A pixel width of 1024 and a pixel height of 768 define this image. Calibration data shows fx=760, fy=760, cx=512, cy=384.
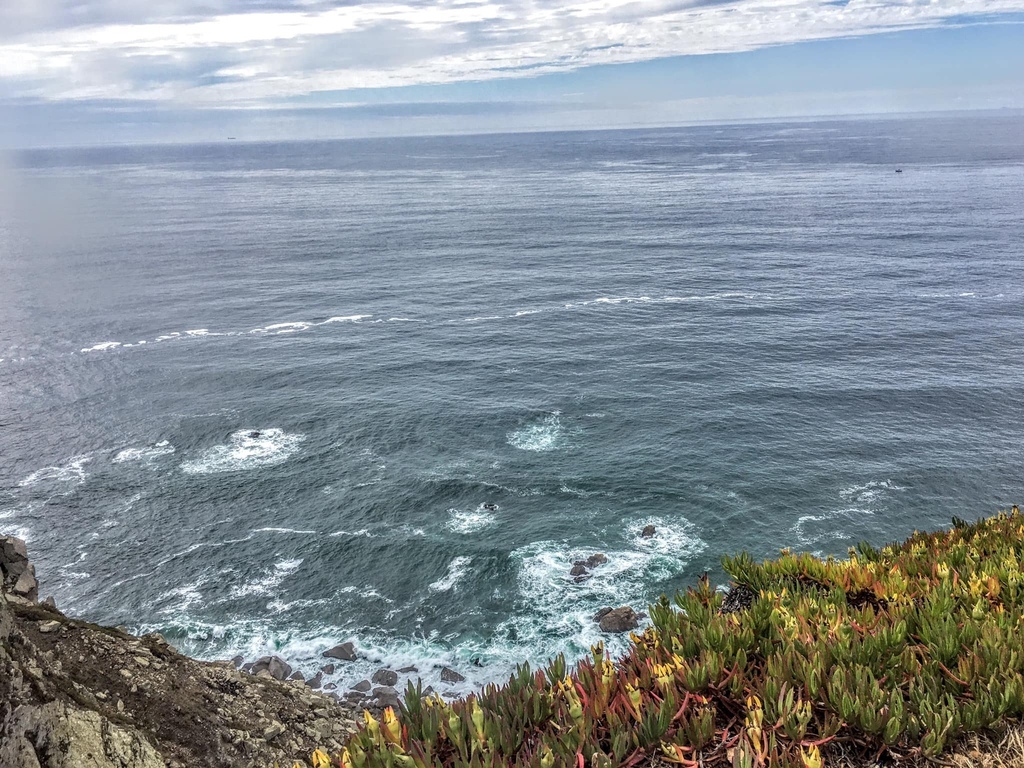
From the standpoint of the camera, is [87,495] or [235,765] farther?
[87,495]

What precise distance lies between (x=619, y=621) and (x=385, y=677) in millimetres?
12671

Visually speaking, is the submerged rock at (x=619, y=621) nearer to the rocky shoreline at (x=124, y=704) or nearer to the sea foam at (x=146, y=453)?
the rocky shoreline at (x=124, y=704)

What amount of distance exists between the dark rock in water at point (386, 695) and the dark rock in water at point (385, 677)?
25cm

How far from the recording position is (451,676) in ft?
126

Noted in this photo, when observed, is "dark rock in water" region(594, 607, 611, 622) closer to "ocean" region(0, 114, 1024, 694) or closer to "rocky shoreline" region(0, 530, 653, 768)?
"ocean" region(0, 114, 1024, 694)

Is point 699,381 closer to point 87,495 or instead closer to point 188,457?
point 188,457

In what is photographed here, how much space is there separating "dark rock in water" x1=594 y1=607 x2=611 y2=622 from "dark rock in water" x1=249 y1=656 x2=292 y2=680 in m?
16.5

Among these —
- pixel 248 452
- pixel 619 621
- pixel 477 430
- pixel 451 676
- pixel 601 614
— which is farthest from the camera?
pixel 477 430

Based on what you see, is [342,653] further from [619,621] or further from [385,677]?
[619,621]

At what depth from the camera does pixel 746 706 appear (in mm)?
8938

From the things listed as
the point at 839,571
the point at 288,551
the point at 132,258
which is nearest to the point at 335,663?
the point at 288,551

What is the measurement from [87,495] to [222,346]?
31029 millimetres

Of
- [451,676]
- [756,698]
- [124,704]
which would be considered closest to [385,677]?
[451,676]

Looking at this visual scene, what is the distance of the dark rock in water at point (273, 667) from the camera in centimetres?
3822
